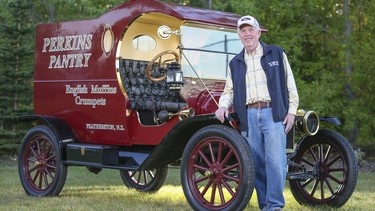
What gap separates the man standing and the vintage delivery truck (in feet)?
0.92

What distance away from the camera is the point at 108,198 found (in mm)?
7867

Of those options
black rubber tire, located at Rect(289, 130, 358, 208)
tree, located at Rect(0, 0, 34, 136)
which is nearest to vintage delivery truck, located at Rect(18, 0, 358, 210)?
black rubber tire, located at Rect(289, 130, 358, 208)

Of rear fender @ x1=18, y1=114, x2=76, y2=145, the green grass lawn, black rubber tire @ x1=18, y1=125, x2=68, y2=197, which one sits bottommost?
the green grass lawn

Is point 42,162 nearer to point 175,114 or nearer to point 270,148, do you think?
point 175,114

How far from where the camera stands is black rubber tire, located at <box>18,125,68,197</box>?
308 inches

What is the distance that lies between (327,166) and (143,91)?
7.43ft

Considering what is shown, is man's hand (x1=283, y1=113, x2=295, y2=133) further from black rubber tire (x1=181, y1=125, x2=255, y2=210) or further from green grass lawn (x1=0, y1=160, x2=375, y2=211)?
green grass lawn (x1=0, y1=160, x2=375, y2=211)

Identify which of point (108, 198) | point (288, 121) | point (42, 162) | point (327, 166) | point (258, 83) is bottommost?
point (108, 198)

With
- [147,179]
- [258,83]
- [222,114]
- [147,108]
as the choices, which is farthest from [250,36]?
[147,179]

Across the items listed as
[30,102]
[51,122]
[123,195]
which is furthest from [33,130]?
[30,102]

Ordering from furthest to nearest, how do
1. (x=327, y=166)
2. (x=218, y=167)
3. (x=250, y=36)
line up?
Answer: (x=327, y=166)
(x=218, y=167)
(x=250, y=36)

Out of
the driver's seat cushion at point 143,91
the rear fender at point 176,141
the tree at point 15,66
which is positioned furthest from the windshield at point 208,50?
the tree at point 15,66

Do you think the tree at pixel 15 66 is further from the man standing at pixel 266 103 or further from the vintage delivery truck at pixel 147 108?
the man standing at pixel 266 103

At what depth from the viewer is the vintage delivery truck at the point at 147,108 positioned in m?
6.49
